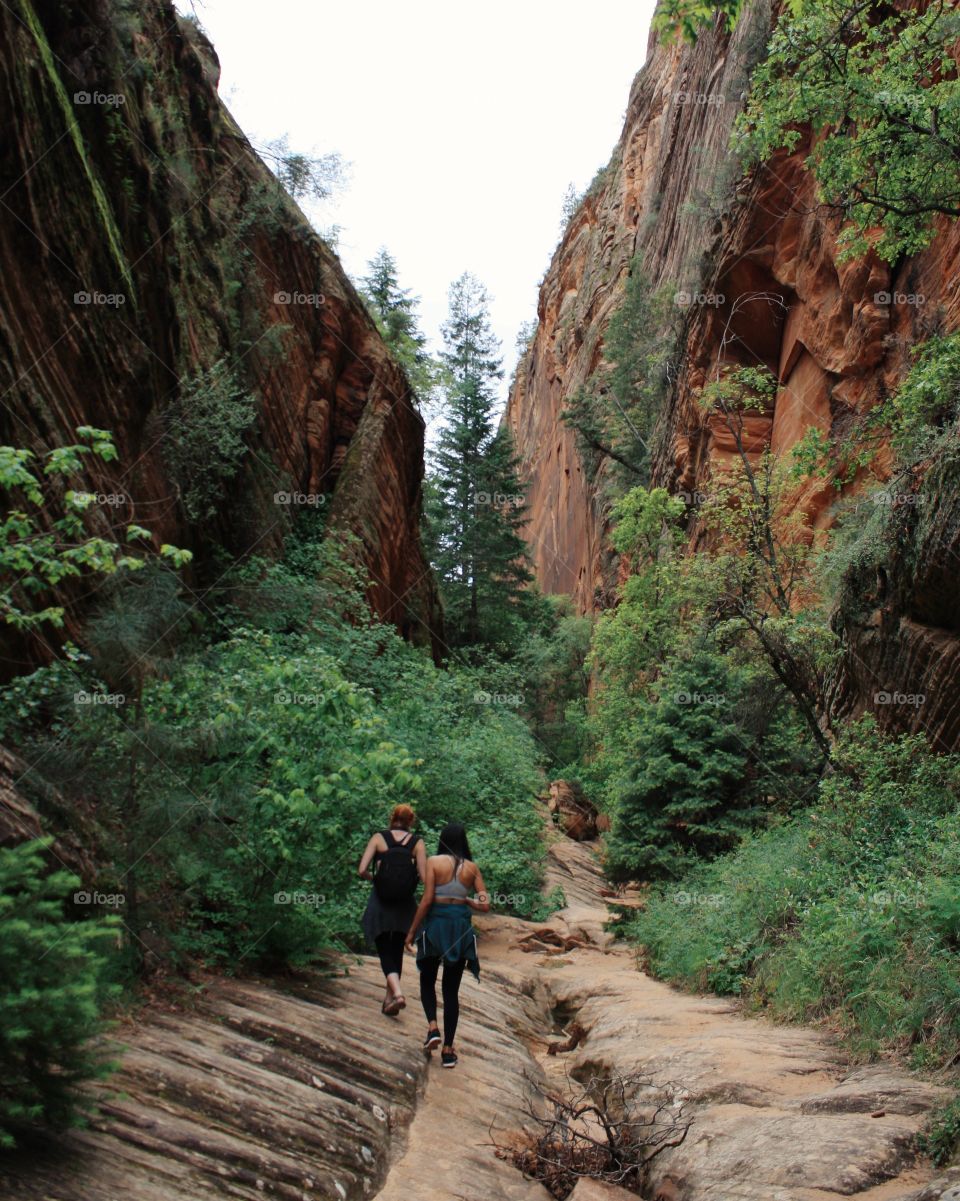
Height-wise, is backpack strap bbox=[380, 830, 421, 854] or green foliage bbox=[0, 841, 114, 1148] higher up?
backpack strap bbox=[380, 830, 421, 854]

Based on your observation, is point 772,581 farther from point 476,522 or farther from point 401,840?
point 476,522

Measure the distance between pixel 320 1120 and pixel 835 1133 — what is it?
2832 millimetres

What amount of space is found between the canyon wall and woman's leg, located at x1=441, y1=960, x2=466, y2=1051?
5832 mm

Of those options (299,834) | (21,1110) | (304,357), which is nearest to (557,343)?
(304,357)

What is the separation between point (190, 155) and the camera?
16203 mm

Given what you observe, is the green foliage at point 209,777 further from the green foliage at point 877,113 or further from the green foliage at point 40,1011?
the green foliage at point 877,113

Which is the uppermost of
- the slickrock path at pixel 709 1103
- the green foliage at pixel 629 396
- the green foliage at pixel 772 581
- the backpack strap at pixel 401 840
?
the green foliage at pixel 629 396

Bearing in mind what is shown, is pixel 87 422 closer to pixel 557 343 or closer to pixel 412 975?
pixel 412 975

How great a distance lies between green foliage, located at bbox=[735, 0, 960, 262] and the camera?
399 inches

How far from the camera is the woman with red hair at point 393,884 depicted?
6.66 meters

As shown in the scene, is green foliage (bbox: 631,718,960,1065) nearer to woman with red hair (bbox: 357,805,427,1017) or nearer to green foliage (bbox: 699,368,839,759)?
green foliage (bbox: 699,368,839,759)

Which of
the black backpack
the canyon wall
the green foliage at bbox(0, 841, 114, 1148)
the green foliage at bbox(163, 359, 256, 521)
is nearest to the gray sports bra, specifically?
the black backpack

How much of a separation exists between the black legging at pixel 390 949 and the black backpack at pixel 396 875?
0.30 m

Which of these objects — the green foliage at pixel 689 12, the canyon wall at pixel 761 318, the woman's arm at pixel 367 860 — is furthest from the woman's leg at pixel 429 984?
the green foliage at pixel 689 12
